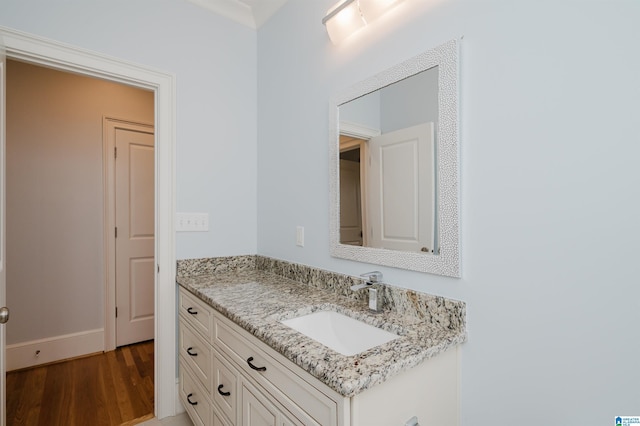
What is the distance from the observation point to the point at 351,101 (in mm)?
1495

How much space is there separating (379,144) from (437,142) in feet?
0.98

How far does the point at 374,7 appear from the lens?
1317mm

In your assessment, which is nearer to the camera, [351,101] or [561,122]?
[561,122]

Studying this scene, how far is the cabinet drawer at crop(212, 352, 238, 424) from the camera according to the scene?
48.4 inches

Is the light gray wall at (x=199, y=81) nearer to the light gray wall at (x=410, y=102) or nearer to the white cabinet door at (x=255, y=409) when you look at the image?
the white cabinet door at (x=255, y=409)

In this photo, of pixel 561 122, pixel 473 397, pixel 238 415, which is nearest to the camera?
pixel 561 122

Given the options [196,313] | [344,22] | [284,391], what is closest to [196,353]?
[196,313]

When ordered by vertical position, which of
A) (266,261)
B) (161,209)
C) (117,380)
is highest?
(161,209)

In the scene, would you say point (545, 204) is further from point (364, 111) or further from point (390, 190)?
point (364, 111)

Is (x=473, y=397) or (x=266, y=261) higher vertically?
(x=266, y=261)

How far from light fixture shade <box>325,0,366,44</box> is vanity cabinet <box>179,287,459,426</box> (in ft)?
4.59

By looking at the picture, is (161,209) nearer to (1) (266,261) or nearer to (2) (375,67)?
(1) (266,261)

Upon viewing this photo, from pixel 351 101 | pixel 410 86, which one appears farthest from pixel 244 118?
pixel 410 86

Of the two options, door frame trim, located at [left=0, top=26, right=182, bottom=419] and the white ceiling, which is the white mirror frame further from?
door frame trim, located at [left=0, top=26, right=182, bottom=419]
